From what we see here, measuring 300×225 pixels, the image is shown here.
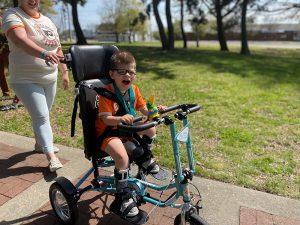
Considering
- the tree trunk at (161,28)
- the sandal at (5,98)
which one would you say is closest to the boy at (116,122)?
the sandal at (5,98)

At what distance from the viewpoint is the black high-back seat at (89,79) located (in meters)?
2.84

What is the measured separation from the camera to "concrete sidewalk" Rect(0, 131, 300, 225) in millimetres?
3031

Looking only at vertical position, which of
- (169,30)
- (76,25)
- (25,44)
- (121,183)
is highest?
(76,25)

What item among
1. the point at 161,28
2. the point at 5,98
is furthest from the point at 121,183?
the point at 161,28

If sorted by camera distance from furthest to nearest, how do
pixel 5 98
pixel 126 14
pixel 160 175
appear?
pixel 126 14, pixel 5 98, pixel 160 175

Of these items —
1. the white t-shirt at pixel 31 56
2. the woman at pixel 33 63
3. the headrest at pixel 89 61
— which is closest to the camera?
the headrest at pixel 89 61

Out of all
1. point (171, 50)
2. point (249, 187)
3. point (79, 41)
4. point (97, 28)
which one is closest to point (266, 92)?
point (249, 187)

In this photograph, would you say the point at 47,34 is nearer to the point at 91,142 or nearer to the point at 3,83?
the point at 91,142

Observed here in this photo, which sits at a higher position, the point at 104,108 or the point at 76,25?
the point at 76,25

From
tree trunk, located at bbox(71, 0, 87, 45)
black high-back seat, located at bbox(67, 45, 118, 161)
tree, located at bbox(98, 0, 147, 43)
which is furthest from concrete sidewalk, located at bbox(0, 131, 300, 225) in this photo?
tree, located at bbox(98, 0, 147, 43)

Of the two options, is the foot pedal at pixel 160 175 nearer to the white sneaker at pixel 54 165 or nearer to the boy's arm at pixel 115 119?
the boy's arm at pixel 115 119

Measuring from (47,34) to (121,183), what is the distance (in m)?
1.76

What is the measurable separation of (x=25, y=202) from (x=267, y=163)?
108 inches

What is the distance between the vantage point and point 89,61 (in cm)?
299
